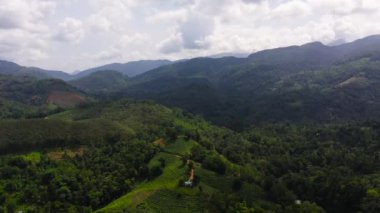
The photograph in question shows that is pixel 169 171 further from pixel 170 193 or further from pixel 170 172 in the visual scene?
pixel 170 193

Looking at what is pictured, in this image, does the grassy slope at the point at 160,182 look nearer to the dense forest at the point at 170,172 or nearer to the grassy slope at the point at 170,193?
the grassy slope at the point at 170,193

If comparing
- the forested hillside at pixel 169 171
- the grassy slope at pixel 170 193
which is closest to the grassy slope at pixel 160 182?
the grassy slope at pixel 170 193

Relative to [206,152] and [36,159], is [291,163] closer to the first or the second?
[206,152]

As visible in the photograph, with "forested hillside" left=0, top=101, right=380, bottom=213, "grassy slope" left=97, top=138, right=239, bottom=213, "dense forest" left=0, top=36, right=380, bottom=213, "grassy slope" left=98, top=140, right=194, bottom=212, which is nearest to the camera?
"grassy slope" left=98, top=140, right=194, bottom=212

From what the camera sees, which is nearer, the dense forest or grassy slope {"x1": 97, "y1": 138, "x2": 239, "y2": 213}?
grassy slope {"x1": 97, "y1": 138, "x2": 239, "y2": 213}

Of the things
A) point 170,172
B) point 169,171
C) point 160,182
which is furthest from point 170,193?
point 169,171

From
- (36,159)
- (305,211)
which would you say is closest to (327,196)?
(305,211)

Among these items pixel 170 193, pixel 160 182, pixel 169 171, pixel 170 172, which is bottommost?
pixel 170 193

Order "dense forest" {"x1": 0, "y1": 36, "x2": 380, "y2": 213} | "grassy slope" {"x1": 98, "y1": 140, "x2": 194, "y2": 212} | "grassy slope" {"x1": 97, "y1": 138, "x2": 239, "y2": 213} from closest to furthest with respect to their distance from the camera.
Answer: "grassy slope" {"x1": 98, "y1": 140, "x2": 194, "y2": 212} → "grassy slope" {"x1": 97, "y1": 138, "x2": 239, "y2": 213} → "dense forest" {"x1": 0, "y1": 36, "x2": 380, "y2": 213}

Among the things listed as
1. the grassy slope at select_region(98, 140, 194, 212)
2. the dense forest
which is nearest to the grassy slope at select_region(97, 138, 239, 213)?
the grassy slope at select_region(98, 140, 194, 212)

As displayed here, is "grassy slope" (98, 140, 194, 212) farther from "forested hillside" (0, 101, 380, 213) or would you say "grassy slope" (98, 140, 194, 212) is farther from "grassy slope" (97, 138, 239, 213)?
"forested hillside" (0, 101, 380, 213)

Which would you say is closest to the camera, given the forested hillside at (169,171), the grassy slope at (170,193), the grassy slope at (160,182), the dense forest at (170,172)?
the grassy slope at (160,182)
